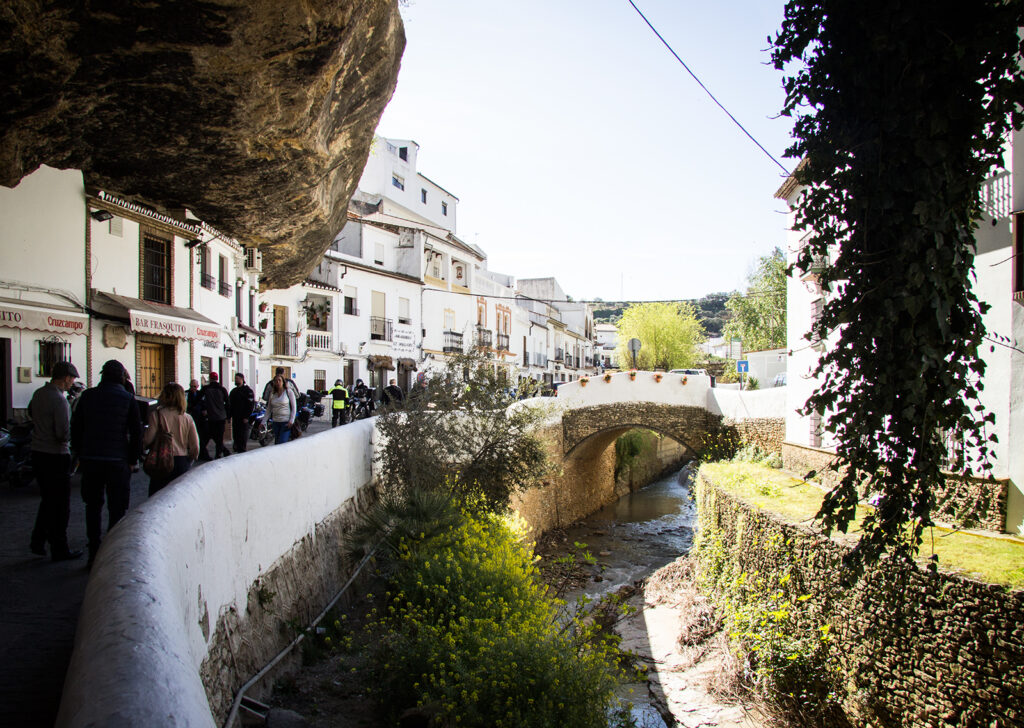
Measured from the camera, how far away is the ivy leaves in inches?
148

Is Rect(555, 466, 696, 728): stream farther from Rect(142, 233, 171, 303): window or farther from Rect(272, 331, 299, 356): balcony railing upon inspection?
Rect(272, 331, 299, 356): balcony railing

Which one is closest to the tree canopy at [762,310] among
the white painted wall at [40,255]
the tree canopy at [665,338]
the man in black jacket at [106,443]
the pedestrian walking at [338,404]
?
the tree canopy at [665,338]

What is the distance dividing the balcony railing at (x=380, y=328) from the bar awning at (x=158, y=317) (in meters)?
12.5

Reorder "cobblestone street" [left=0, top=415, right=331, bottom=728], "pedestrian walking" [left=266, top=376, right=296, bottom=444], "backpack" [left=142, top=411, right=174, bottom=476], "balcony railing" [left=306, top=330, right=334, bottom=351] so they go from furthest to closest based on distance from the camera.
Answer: "balcony railing" [left=306, top=330, right=334, bottom=351] → "pedestrian walking" [left=266, top=376, right=296, bottom=444] → "backpack" [left=142, top=411, right=174, bottom=476] → "cobblestone street" [left=0, top=415, right=331, bottom=728]

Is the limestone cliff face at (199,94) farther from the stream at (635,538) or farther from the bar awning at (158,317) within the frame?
the stream at (635,538)

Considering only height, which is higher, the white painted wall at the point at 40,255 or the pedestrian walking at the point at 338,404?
the white painted wall at the point at 40,255

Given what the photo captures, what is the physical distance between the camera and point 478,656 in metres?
4.53

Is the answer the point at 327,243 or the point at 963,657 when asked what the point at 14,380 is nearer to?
the point at 327,243

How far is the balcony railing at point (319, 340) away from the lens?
77.3 feet

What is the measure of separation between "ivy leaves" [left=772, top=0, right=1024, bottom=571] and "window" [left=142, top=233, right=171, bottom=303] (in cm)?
1220

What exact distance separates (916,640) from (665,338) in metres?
35.8

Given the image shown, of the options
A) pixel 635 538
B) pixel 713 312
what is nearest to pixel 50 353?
pixel 635 538

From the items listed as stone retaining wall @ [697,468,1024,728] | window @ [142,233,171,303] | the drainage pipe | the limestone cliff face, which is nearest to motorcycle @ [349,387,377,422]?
window @ [142,233,171,303]

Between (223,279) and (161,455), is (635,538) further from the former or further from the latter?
(161,455)
